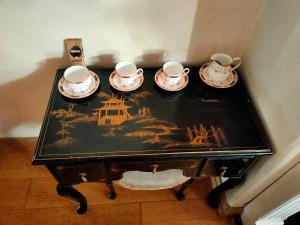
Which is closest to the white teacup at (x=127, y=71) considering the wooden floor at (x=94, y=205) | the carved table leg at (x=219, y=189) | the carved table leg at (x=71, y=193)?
the carved table leg at (x=71, y=193)

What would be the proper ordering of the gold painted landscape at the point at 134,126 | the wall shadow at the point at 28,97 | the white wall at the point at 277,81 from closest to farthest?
the white wall at the point at 277,81, the gold painted landscape at the point at 134,126, the wall shadow at the point at 28,97

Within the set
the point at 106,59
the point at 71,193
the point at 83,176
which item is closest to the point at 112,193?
the point at 71,193

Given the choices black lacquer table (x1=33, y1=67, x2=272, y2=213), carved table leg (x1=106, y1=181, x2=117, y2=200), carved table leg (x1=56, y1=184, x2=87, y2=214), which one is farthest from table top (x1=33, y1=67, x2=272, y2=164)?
carved table leg (x1=106, y1=181, x2=117, y2=200)

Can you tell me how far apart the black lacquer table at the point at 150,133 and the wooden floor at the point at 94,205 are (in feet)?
1.29

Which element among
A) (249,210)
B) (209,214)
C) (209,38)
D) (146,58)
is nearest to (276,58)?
(209,38)

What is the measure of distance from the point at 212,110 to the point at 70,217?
0.91m

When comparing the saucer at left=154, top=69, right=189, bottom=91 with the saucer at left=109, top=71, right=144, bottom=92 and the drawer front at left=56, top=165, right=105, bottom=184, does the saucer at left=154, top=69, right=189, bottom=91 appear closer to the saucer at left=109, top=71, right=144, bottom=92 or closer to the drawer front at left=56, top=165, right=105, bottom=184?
the saucer at left=109, top=71, right=144, bottom=92

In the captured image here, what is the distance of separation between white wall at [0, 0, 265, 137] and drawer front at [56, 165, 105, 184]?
0.43m

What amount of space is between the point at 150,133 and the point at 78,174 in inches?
11.9

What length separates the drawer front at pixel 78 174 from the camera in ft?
2.82

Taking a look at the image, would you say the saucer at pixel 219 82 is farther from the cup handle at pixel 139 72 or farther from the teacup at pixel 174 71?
the cup handle at pixel 139 72

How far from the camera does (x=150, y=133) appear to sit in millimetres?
852

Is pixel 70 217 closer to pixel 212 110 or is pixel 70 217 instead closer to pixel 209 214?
pixel 209 214

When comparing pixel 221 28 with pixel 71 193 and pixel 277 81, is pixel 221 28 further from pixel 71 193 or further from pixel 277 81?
pixel 71 193
